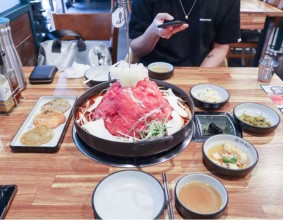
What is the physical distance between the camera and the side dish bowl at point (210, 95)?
1326mm

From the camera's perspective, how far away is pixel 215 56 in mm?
2115

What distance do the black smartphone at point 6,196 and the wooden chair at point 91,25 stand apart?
5.97 feet

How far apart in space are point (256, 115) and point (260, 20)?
2.92m

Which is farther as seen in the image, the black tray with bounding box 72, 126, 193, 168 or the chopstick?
the black tray with bounding box 72, 126, 193, 168

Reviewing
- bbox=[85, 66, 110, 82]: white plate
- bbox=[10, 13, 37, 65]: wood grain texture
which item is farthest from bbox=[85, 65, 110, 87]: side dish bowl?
bbox=[10, 13, 37, 65]: wood grain texture

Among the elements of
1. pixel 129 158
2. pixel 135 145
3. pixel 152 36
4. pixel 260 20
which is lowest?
pixel 260 20

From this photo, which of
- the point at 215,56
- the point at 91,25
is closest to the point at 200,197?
the point at 215,56

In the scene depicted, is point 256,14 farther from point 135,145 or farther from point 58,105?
point 135,145

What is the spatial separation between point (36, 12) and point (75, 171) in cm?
329

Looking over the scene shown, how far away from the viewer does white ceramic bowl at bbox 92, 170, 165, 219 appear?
31.4 inches

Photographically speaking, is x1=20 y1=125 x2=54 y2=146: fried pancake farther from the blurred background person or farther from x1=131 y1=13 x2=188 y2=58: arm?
the blurred background person

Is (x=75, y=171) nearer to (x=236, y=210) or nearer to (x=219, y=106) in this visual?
(x=236, y=210)

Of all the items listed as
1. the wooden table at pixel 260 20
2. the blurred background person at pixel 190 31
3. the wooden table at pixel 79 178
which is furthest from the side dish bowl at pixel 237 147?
the wooden table at pixel 260 20

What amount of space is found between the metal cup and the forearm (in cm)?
73
